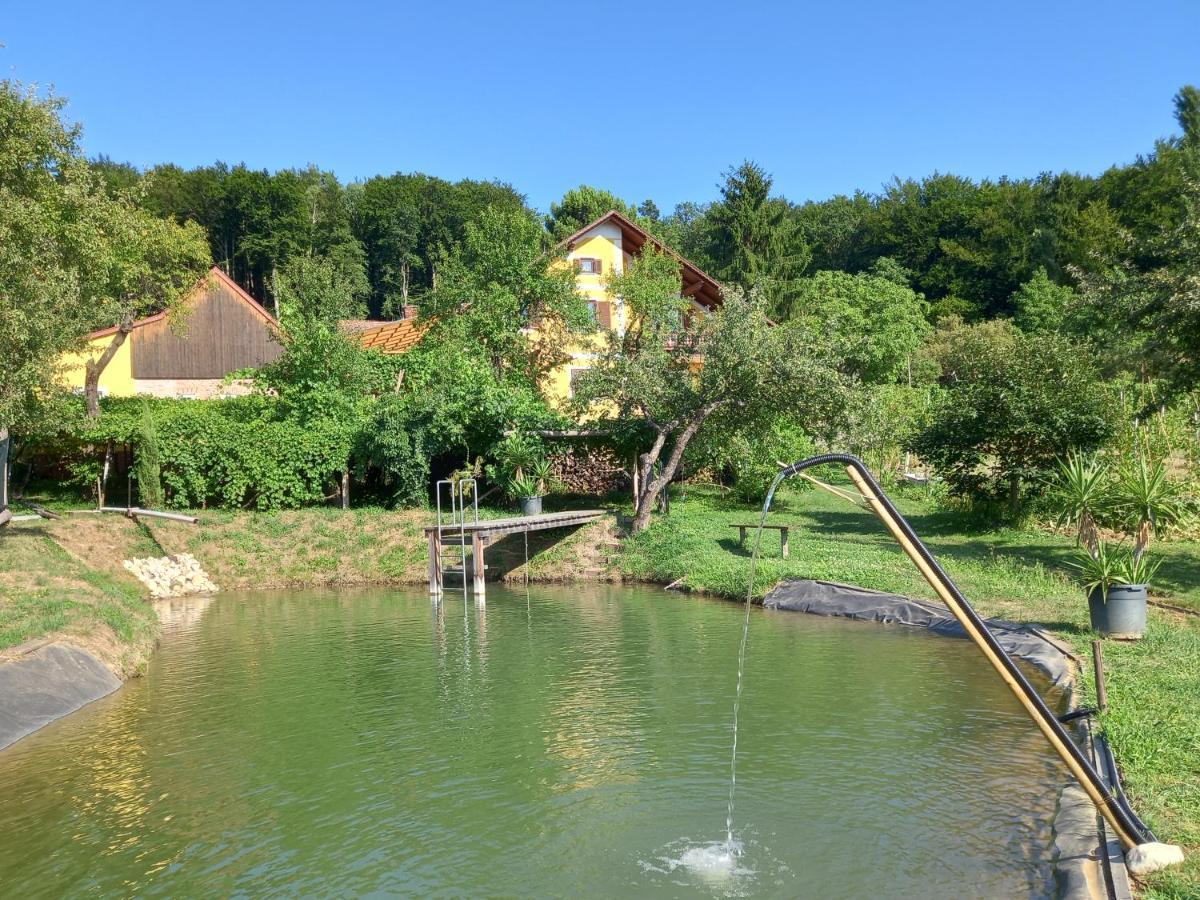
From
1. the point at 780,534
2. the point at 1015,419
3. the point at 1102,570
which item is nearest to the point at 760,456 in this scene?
the point at 780,534

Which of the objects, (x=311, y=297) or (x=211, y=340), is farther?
(x=211, y=340)

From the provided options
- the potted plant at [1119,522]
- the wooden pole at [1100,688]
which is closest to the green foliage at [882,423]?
the potted plant at [1119,522]

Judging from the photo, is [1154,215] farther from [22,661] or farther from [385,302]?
[22,661]

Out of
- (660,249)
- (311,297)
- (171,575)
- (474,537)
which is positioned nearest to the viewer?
(474,537)

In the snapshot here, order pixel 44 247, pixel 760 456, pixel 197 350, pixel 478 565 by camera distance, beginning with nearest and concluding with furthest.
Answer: pixel 44 247 → pixel 478 565 → pixel 760 456 → pixel 197 350

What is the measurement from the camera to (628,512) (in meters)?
24.9

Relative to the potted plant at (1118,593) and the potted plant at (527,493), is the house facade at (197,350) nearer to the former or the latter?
the potted plant at (527,493)

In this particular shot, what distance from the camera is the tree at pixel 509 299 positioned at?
29.4m

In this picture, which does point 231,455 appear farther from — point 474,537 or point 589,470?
point 589,470

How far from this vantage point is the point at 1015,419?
21203 mm

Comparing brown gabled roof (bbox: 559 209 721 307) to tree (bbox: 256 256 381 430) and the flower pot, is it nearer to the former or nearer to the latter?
tree (bbox: 256 256 381 430)

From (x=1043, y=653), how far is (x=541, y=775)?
6.62 metres

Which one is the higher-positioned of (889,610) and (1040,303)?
(1040,303)

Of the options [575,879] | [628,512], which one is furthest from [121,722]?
[628,512]
